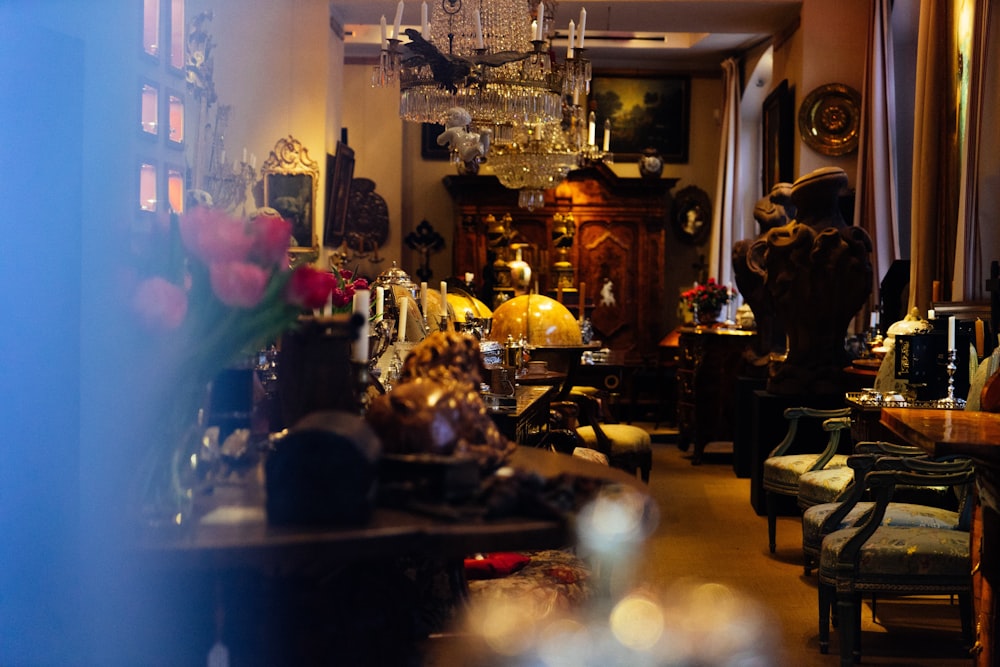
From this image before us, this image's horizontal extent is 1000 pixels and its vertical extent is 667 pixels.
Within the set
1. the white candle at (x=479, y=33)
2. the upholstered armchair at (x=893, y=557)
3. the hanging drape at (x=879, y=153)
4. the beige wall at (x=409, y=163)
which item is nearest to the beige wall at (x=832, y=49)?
the hanging drape at (x=879, y=153)

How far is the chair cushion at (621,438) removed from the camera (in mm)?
6594

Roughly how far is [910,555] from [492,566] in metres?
1.85

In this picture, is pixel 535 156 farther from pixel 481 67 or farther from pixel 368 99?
pixel 368 99

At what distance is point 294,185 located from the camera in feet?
33.1

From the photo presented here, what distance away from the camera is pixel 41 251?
3309 mm

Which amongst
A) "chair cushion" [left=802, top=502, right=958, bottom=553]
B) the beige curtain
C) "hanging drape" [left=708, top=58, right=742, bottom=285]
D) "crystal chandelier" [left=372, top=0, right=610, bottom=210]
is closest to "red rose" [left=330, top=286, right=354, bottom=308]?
"chair cushion" [left=802, top=502, right=958, bottom=553]

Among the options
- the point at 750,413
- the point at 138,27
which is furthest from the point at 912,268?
the point at 138,27

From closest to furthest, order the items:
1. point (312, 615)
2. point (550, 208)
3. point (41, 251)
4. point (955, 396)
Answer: point (312, 615) → point (41, 251) → point (955, 396) → point (550, 208)

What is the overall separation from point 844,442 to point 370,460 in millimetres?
6015

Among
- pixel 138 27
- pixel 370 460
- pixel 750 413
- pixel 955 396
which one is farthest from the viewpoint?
pixel 750 413

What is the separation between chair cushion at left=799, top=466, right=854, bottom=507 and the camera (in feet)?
17.4

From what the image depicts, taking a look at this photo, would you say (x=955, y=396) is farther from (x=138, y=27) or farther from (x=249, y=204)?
(x=249, y=204)

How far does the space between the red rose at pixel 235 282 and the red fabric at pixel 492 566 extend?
1.50m

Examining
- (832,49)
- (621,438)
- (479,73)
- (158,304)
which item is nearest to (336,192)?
(832,49)
